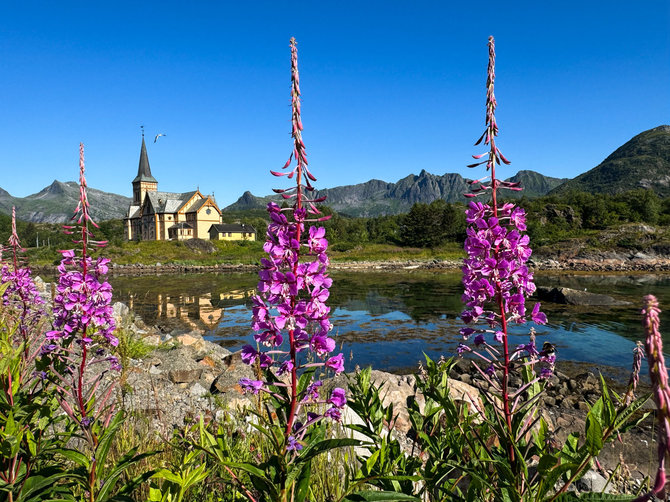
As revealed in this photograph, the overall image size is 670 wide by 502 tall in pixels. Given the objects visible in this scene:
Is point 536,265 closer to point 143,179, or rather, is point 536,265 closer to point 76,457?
point 76,457

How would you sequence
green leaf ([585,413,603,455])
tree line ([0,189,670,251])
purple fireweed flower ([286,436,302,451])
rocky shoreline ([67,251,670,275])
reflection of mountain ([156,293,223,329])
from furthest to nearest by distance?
tree line ([0,189,670,251]) → rocky shoreline ([67,251,670,275]) → reflection of mountain ([156,293,223,329]) → purple fireweed flower ([286,436,302,451]) → green leaf ([585,413,603,455])

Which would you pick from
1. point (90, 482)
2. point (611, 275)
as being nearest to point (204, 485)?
point (90, 482)

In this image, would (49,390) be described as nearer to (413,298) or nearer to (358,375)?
(358,375)

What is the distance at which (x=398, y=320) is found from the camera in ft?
70.9

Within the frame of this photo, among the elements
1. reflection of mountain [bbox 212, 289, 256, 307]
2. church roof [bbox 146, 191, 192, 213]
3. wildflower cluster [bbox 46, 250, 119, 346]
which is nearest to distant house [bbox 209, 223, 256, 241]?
church roof [bbox 146, 191, 192, 213]

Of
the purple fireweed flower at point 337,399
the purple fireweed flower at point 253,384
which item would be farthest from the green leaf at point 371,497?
the purple fireweed flower at point 253,384

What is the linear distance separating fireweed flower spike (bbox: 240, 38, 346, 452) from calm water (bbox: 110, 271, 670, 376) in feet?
17.6

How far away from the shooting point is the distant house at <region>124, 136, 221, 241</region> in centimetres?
9456

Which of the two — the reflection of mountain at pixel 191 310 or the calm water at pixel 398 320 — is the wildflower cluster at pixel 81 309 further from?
the reflection of mountain at pixel 191 310

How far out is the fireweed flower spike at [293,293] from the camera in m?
2.45

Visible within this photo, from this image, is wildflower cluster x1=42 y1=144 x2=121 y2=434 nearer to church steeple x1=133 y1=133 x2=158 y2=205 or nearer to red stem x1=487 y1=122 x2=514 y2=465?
red stem x1=487 y1=122 x2=514 y2=465

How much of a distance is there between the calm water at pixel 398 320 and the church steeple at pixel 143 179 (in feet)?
253

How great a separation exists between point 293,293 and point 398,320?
1983 centimetres

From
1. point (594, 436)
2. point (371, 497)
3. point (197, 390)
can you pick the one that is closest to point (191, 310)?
point (197, 390)
